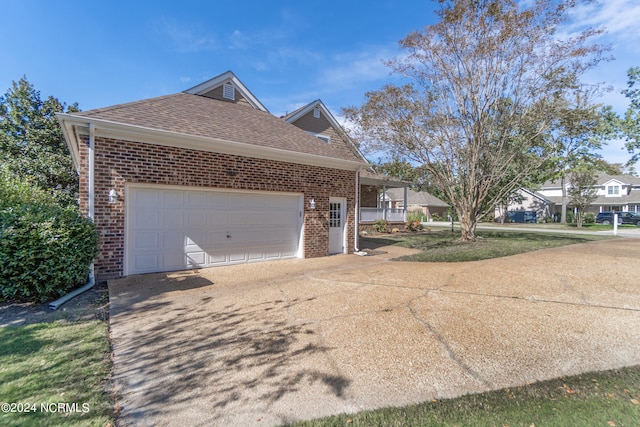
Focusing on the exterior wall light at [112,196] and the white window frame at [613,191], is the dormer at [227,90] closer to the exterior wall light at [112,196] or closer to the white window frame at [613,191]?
the exterior wall light at [112,196]

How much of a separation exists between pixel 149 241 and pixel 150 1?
25.3 ft

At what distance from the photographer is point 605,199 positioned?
133 ft

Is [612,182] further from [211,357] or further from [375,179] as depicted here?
[211,357]

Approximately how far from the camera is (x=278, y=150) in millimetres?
8680

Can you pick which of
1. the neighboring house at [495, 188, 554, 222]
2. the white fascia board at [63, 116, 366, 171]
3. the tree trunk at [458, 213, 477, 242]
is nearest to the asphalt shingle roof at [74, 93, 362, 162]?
the white fascia board at [63, 116, 366, 171]

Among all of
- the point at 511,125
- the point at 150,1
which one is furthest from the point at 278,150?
the point at 511,125

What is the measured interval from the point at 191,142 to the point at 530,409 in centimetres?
789

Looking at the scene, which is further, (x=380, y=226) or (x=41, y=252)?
(x=380, y=226)

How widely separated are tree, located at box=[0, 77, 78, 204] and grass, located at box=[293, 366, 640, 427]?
Answer: 19999 mm

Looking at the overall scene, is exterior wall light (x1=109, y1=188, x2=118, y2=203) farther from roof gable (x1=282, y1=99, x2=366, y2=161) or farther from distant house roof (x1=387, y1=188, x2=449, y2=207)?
distant house roof (x1=387, y1=188, x2=449, y2=207)

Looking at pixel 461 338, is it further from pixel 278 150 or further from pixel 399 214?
pixel 399 214

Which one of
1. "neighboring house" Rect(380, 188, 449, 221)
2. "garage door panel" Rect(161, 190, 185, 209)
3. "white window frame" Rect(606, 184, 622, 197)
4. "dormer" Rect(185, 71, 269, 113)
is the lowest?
"garage door panel" Rect(161, 190, 185, 209)

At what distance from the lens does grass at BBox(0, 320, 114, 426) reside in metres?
2.34

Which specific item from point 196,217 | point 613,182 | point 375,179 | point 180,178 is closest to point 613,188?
point 613,182
